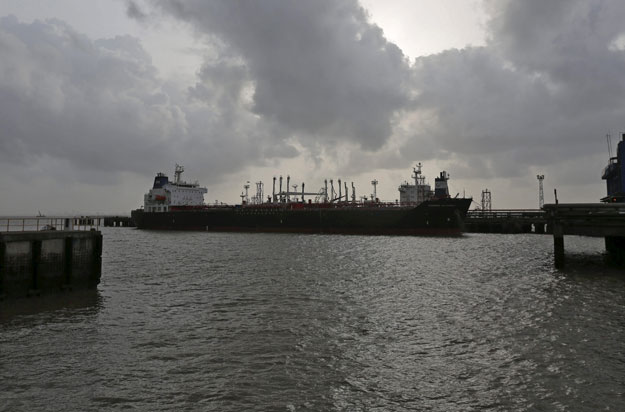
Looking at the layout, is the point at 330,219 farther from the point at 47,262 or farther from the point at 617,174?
the point at 617,174

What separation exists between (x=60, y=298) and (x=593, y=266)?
33.1 metres

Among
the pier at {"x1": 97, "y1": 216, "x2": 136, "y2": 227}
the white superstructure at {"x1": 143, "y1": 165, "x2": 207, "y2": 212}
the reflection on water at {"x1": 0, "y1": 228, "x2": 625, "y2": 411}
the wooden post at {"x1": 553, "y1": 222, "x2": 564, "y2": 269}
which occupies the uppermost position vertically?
the white superstructure at {"x1": 143, "y1": 165, "x2": 207, "y2": 212}

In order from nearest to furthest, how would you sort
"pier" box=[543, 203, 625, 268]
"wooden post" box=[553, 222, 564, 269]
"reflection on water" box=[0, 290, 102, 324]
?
"reflection on water" box=[0, 290, 102, 324], "pier" box=[543, 203, 625, 268], "wooden post" box=[553, 222, 564, 269]

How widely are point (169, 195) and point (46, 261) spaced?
7329cm

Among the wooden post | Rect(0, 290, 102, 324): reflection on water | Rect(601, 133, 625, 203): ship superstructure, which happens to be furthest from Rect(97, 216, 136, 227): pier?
A: Rect(601, 133, 625, 203): ship superstructure

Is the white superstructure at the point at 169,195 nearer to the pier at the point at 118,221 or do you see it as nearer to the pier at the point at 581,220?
the pier at the point at 118,221

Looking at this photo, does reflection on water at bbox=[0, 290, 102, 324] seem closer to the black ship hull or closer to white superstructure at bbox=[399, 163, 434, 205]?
the black ship hull

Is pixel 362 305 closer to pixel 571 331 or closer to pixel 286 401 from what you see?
→ pixel 571 331

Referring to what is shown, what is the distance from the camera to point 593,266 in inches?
1006

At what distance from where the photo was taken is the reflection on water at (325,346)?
7.80m

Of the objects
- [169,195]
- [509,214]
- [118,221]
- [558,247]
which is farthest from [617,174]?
[118,221]

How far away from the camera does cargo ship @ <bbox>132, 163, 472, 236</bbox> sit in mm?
56781

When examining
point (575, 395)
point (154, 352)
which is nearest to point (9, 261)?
point (154, 352)

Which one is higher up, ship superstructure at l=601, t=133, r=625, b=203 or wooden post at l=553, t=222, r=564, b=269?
ship superstructure at l=601, t=133, r=625, b=203
